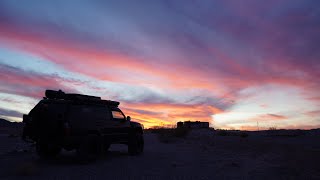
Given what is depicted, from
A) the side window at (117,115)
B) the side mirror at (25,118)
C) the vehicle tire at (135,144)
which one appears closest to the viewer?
the side mirror at (25,118)

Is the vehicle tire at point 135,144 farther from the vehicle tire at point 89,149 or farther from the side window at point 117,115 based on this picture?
the vehicle tire at point 89,149

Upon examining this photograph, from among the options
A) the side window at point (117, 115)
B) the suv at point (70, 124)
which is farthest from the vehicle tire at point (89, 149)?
the side window at point (117, 115)

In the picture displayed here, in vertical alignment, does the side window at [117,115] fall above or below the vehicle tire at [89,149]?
above

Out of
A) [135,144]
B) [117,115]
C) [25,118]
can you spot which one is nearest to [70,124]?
Result: [25,118]

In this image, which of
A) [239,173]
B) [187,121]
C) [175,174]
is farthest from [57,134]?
[187,121]

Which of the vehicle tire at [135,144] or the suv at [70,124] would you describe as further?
the vehicle tire at [135,144]

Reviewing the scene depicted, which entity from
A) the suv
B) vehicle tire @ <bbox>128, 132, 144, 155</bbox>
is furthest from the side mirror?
vehicle tire @ <bbox>128, 132, 144, 155</bbox>

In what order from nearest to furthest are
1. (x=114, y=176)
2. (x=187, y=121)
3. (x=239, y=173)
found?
(x=114, y=176)
(x=239, y=173)
(x=187, y=121)

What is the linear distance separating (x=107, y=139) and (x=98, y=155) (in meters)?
0.71

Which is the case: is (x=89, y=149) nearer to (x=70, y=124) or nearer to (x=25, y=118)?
(x=70, y=124)

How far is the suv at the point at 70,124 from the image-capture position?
49.1 feet

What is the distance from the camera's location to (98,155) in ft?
53.9

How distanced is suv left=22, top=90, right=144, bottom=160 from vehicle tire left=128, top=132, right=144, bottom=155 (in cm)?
160

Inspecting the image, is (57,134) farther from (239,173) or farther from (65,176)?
(239,173)
